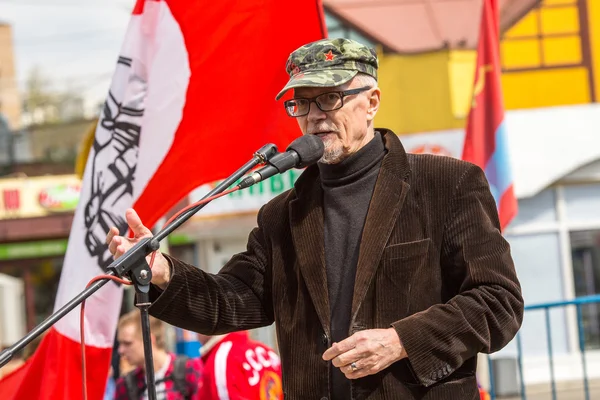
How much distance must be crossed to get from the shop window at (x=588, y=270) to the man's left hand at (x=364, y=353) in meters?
12.2

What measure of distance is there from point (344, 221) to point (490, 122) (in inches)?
157

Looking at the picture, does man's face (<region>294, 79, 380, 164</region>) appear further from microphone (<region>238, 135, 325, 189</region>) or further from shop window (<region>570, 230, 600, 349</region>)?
shop window (<region>570, 230, 600, 349</region>)

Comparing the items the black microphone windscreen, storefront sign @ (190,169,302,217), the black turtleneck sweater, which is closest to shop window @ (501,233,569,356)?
storefront sign @ (190,169,302,217)

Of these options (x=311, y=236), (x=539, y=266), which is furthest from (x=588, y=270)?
(x=311, y=236)

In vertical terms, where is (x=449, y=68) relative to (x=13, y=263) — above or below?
above

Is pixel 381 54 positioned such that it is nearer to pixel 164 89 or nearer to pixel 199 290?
pixel 164 89

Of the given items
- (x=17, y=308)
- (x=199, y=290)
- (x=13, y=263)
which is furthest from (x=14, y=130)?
(x=199, y=290)

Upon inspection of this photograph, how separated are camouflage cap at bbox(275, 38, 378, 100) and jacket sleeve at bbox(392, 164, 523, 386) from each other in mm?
456

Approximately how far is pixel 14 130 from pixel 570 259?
13.5 m

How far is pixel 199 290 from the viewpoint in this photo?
310 cm

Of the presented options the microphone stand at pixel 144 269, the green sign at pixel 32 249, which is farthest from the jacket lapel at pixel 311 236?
the green sign at pixel 32 249

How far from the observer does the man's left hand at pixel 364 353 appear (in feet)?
8.58

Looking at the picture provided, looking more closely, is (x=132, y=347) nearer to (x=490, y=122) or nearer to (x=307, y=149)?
(x=490, y=122)

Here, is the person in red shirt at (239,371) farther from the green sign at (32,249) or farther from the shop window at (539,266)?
the green sign at (32,249)
